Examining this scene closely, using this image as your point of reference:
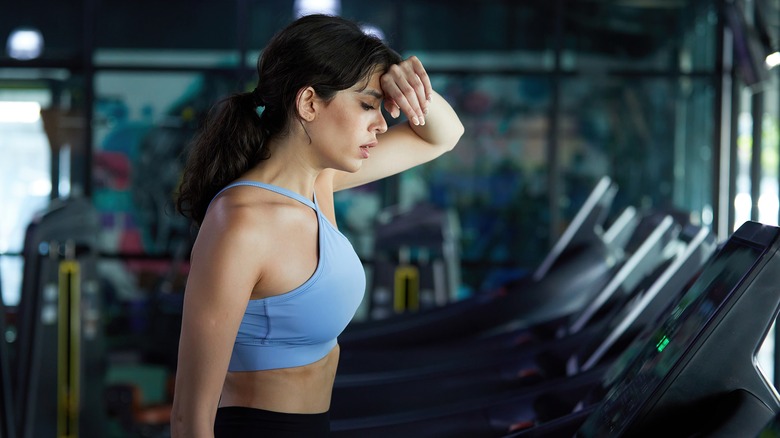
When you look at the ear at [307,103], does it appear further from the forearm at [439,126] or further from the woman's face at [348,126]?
the forearm at [439,126]

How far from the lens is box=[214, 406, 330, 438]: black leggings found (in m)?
1.50

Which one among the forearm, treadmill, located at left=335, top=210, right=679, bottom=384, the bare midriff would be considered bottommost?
treadmill, located at left=335, top=210, right=679, bottom=384

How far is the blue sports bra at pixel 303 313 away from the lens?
1444mm

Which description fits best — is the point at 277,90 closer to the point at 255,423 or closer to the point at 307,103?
the point at 307,103

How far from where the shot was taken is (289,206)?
1468mm

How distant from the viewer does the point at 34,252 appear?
4.03 metres

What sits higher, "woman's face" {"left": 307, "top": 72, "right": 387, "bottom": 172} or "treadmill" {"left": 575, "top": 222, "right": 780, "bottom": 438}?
"woman's face" {"left": 307, "top": 72, "right": 387, "bottom": 172}

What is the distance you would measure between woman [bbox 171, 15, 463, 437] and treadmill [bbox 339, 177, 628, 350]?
210 centimetres

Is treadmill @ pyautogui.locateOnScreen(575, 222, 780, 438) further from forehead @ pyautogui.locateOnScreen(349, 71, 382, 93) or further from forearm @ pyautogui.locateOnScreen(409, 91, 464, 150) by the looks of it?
forearm @ pyautogui.locateOnScreen(409, 91, 464, 150)

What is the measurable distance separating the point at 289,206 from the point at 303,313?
0.16m

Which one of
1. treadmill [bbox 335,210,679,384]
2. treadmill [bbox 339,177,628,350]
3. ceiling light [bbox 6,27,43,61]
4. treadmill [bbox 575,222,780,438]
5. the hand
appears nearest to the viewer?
treadmill [bbox 575,222,780,438]

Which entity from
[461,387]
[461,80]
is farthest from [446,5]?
[461,387]

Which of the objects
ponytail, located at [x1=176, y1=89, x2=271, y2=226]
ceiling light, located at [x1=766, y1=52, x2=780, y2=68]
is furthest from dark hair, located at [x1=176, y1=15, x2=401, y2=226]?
ceiling light, located at [x1=766, y1=52, x2=780, y2=68]

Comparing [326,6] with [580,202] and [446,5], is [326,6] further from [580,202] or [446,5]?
[580,202]
